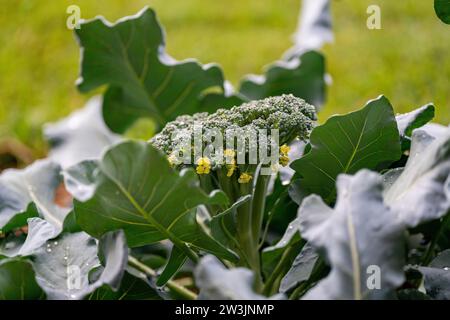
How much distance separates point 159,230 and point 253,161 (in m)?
0.15

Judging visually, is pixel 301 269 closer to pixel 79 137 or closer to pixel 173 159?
pixel 173 159

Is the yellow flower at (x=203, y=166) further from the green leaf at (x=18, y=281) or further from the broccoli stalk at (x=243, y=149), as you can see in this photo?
the green leaf at (x=18, y=281)

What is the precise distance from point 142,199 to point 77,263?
0.57 feet

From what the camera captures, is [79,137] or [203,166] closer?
[203,166]

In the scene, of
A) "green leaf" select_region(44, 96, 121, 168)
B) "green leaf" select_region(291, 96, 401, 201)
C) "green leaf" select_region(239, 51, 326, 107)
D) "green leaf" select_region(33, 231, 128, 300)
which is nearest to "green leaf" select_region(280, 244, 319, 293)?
"green leaf" select_region(291, 96, 401, 201)

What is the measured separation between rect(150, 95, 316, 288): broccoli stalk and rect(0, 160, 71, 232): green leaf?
0.30m

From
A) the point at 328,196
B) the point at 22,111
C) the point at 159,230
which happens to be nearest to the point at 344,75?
the point at 22,111

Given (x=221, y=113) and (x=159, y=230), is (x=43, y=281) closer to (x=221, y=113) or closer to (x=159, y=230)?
(x=159, y=230)

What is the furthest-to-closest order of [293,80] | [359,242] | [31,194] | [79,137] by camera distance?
[79,137]
[293,80]
[31,194]
[359,242]

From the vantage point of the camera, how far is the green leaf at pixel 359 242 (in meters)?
0.68

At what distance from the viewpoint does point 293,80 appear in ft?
5.20

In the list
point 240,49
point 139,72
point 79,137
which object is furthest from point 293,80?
point 240,49

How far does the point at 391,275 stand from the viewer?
696 millimetres
